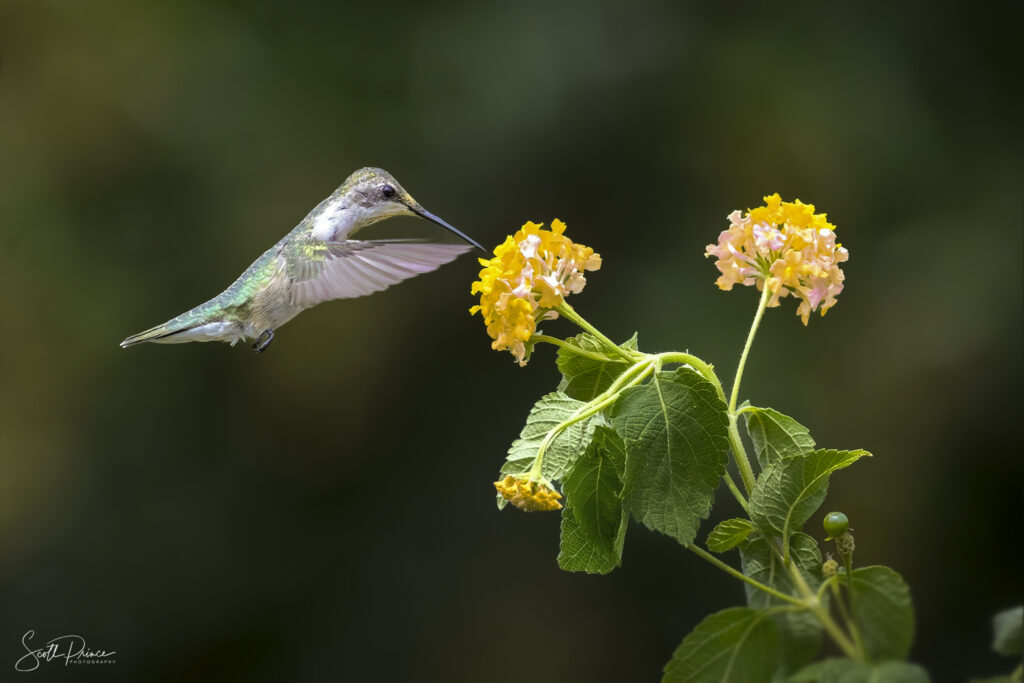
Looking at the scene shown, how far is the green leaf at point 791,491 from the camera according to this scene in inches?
40.6

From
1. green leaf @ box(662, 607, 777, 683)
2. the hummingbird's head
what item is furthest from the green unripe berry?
the hummingbird's head

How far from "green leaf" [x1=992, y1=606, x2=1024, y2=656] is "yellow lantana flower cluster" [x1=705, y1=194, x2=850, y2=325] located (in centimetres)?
43

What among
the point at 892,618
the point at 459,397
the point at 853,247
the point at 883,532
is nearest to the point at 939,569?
the point at 883,532

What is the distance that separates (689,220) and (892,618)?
3220 mm

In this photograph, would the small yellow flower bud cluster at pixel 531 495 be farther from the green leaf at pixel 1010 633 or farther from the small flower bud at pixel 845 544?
the green leaf at pixel 1010 633

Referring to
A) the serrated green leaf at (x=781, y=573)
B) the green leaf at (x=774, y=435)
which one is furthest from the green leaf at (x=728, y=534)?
the green leaf at (x=774, y=435)

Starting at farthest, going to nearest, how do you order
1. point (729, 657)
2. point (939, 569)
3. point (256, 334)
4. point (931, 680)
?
point (939, 569), point (256, 334), point (729, 657), point (931, 680)

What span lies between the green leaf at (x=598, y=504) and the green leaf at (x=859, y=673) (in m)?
0.30

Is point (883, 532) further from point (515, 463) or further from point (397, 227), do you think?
point (515, 463)

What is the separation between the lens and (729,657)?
1.02 meters

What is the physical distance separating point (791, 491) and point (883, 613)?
0.50 feet

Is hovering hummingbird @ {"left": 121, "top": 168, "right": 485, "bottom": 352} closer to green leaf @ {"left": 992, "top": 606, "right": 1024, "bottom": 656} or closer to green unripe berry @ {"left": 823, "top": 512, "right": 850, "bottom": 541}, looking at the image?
green unripe berry @ {"left": 823, "top": 512, "right": 850, "bottom": 541}

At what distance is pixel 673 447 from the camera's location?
1107mm

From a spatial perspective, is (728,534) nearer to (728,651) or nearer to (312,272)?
(728,651)
